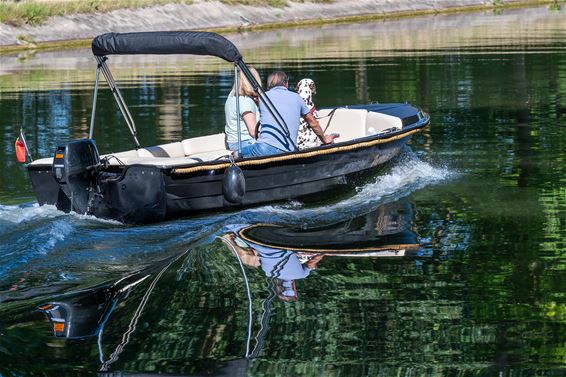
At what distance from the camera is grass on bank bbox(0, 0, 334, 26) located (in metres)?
45.4

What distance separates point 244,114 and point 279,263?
12.7 feet

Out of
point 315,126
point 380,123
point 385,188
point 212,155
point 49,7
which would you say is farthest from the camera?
point 49,7

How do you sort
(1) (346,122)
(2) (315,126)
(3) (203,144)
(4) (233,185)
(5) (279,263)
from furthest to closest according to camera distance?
(1) (346,122) < (3) (203,144) < (2) (315,126) < (4) (233,185) < (5) (279,263)

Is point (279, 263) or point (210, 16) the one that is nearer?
point (279, 263)

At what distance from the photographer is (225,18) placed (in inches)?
2083

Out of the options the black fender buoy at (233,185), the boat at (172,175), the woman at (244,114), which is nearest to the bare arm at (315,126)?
the boat at (172,175)

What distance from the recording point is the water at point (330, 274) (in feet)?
25.3

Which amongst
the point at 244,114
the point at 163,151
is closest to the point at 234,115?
the point at 244,114

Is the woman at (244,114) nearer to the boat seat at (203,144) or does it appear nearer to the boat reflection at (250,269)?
the boat seat at (203,144)

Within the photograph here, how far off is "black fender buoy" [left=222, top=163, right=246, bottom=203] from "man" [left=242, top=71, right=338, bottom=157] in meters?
1.20

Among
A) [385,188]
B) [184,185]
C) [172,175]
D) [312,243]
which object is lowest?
[385,188]

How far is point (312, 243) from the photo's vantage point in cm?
1117

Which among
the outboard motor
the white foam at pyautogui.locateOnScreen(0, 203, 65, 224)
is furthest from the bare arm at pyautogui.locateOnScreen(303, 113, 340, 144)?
the white foam at pyautogui.locateOnScreen(0, 203, 65, 224)

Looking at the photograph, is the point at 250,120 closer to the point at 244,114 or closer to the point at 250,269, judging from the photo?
the point at 244,114
